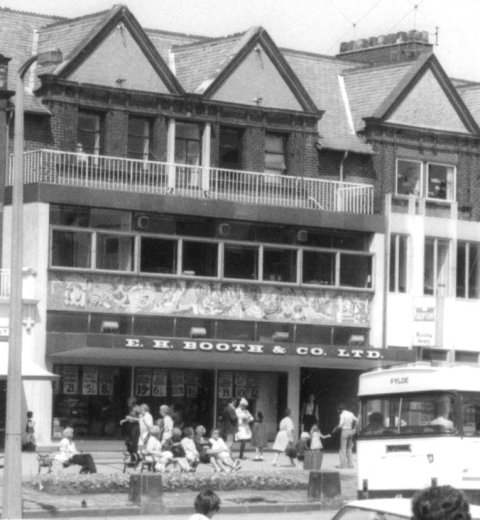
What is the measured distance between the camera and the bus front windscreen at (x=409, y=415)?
78.1ft

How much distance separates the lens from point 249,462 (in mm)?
40281

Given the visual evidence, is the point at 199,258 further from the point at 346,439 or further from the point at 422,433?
the point at 422,433

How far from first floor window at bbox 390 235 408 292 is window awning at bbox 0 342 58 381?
12.4m

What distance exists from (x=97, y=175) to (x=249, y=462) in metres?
9.48

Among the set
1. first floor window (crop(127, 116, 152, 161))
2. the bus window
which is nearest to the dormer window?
first floor window (crop(127, 116, 152, 161))

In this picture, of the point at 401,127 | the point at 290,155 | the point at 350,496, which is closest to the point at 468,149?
the point at 401,127

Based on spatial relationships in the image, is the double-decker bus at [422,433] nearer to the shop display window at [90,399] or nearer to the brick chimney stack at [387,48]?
the shop display window at [90,399]

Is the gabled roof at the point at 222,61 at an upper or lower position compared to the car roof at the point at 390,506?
upper

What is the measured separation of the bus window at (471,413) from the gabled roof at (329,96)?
26.8 metres

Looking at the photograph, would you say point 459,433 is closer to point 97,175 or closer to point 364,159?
point 97,175

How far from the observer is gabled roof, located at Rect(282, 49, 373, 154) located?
5084 cm

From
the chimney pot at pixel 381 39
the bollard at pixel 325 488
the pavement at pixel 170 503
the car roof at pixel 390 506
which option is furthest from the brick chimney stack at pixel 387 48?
the car roof at pixel 390 506

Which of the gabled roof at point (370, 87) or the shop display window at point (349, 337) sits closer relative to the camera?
the shop display window at point (349, 337)

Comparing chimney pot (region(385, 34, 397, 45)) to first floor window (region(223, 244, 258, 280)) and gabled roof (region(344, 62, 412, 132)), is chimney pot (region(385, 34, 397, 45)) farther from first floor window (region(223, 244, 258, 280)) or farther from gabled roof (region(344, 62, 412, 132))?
first floor window (region(223, 244, 258, 280))
